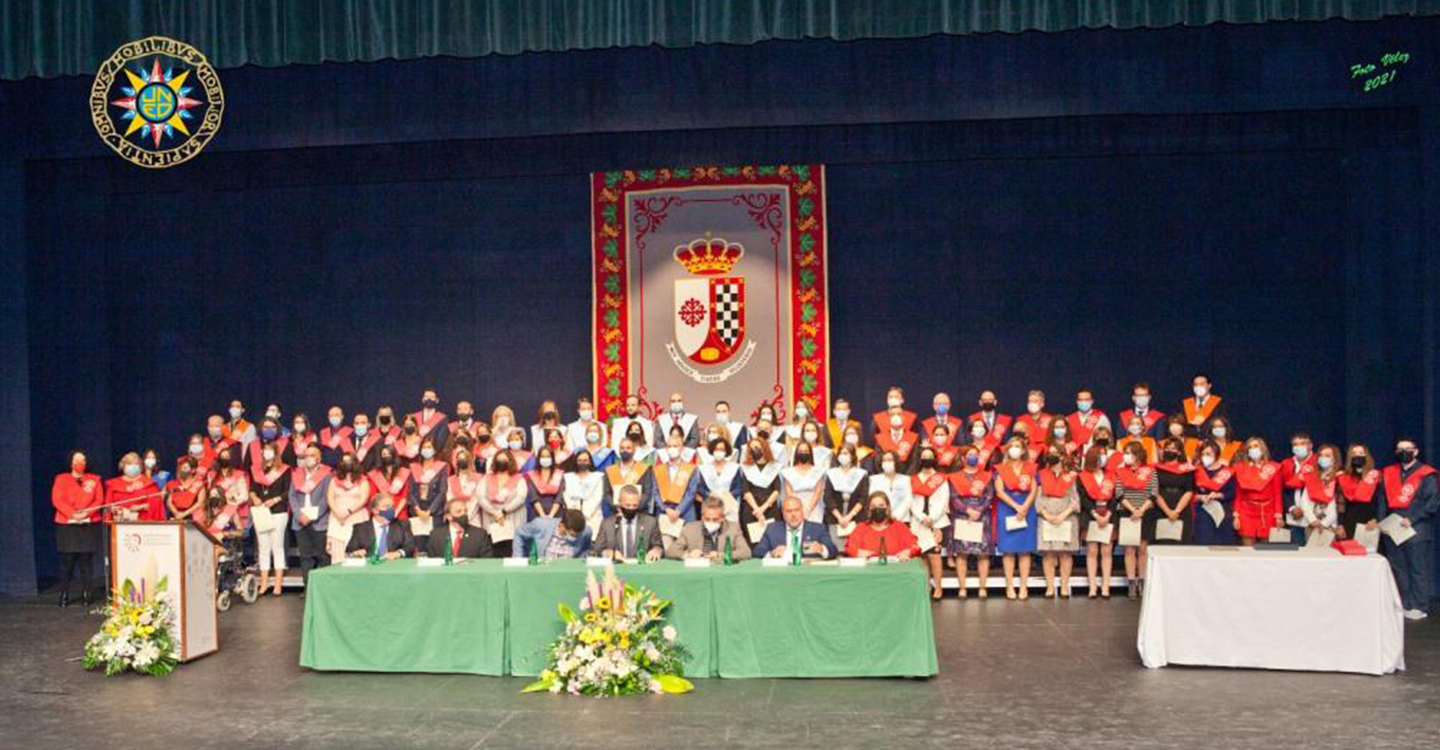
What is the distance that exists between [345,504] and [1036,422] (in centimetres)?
635

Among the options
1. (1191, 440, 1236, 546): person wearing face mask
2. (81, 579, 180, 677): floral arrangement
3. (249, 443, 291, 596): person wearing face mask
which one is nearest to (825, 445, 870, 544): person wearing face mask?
(1191, 440, 1236, 546): person wearing face mask

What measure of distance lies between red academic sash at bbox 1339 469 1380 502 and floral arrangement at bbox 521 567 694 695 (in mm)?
6096

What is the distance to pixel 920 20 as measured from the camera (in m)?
11.6

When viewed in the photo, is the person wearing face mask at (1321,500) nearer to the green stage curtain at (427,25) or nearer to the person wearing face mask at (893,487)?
the person wearing face mask at (893,487)

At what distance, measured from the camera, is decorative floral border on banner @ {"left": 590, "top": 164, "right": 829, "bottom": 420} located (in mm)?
14805

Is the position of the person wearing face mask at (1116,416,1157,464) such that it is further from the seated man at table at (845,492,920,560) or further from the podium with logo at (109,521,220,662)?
the podium with logo at (109,521,220,662)

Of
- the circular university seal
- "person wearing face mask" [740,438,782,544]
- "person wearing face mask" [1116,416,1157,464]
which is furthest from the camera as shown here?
"person wearing face mask" [1116,416,1157,464]

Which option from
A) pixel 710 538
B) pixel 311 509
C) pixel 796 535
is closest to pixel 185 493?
pixel 311 509

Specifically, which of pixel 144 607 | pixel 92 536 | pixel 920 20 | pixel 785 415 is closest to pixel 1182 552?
pixel 920 20

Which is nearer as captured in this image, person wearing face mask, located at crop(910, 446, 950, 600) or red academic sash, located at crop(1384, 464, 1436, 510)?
red academic sash, located at crop(1384, 464, 1436, 510)

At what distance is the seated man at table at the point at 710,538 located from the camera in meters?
10.2

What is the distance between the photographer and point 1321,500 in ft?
39.1

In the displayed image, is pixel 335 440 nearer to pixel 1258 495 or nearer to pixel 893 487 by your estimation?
pixel 893 487

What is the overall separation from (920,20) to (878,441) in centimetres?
398
